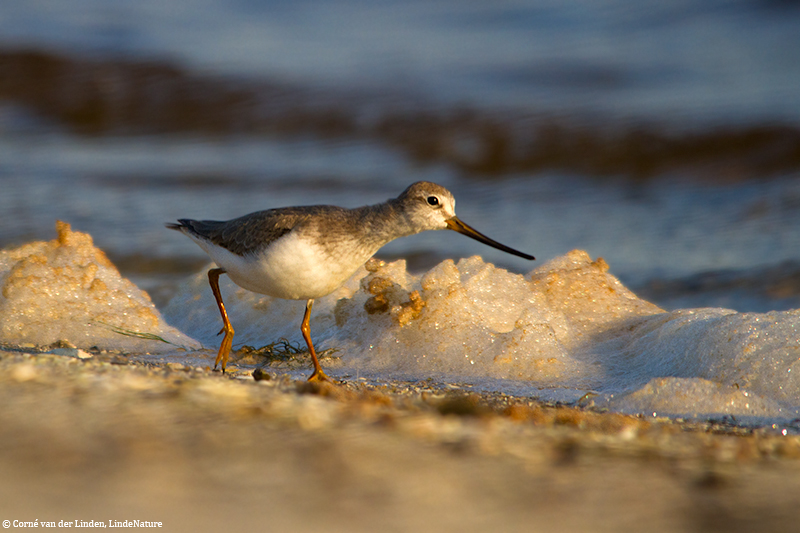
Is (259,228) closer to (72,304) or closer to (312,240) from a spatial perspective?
(312,240)

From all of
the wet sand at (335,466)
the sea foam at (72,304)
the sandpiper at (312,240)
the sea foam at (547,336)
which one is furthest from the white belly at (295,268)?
the wet sand at (335,466)

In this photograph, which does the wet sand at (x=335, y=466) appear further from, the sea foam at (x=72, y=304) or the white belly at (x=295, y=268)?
the sea foam at (x=72, y=304)

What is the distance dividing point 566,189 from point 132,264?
594 centimetres

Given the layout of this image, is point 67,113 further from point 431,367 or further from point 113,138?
point 431,367

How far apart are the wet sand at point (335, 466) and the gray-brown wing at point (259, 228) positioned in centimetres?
150

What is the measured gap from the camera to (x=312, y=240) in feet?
13.8

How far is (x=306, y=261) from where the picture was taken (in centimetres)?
417

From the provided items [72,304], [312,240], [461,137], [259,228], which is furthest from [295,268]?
[461,137]

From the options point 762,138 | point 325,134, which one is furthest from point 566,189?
point 325,134

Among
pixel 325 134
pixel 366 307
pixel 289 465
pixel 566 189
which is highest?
pixel 325 134

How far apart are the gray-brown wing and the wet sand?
1497mm

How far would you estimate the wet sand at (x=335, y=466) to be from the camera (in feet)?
6.54

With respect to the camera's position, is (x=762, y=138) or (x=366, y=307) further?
(x=762, y=138)

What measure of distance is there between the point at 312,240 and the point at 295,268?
0.56ft
